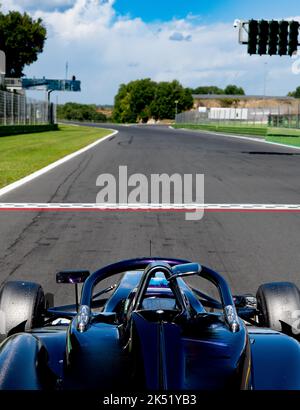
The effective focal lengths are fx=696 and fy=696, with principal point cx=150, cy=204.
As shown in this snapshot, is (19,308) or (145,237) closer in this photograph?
(19,308)

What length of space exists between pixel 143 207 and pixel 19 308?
26.4 feet

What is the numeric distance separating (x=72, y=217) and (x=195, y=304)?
7429 millimetres

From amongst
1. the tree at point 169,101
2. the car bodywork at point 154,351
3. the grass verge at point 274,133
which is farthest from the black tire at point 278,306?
the tree at point 169,101

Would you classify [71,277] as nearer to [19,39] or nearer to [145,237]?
[145,237]

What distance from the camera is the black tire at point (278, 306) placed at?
4781 mm

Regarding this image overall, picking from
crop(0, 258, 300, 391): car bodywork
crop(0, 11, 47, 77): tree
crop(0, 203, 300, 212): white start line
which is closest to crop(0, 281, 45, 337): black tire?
crop(0, 258, 300, 391): car bodywork

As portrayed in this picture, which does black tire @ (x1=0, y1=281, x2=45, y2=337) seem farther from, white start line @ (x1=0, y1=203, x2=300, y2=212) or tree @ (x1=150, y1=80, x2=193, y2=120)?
tree @ (x1=150, y1=80, x2=193, y2=120)

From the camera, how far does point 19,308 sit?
15.5 ft

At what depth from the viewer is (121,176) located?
62.0ft

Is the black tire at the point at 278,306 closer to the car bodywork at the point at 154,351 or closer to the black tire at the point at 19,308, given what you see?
the car bodywork at the point at 154,351

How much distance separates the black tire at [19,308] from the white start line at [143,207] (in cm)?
724

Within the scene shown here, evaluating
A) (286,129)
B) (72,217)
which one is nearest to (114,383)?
(72,217)

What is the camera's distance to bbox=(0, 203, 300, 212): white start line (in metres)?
12.3

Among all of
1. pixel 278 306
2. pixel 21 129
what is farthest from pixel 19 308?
pixel 21 129
